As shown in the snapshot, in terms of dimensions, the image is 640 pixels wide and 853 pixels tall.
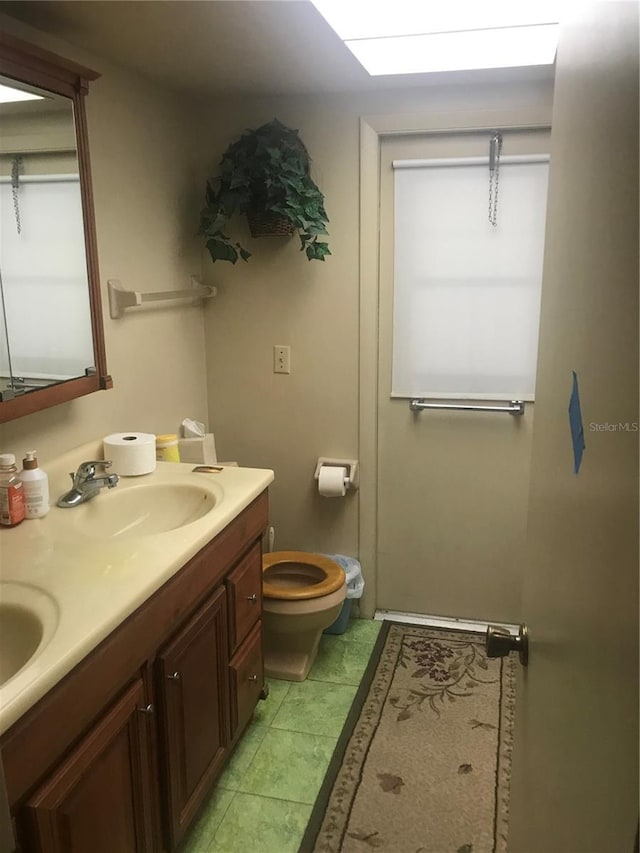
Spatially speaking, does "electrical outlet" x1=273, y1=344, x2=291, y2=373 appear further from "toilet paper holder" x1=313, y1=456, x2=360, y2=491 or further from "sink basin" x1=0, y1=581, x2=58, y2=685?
"sink basin" x1=0, y1=581, x2=58, y2=685

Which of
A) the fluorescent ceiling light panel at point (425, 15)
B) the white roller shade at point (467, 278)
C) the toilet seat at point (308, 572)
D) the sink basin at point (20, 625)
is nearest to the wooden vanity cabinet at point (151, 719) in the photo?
the sink basin at point (20, 625)

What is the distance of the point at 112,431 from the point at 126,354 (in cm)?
26

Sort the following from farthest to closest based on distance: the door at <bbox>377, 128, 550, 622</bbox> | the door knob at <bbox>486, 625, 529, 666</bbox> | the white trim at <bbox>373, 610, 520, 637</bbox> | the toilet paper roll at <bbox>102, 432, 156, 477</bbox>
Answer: the white trim at <bbox>373, 610, 520, 637</bbox>, the door at <bbox>377, 128, 550, 622</bbox>, the toilet paper roll at <bbox>102, 432, 156, 477</bbox>, the door knob at <bbox>486, 625, 529, 666</bbox>

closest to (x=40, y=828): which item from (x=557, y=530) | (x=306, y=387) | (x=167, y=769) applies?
(x=167, y=769)

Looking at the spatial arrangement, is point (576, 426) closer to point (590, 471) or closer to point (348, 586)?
point (590, 471)

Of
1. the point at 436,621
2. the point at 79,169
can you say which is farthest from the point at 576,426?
the point at 436,621

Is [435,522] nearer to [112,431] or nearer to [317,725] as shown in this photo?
[317,725]

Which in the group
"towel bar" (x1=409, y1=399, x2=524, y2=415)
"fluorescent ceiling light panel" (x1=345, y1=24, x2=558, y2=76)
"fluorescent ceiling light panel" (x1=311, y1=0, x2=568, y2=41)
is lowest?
"towel bar" (x1=409, y1=399, x2=524, y2=415)

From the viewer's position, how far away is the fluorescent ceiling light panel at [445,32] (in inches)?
65.1

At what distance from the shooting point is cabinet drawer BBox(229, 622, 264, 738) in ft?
6.63

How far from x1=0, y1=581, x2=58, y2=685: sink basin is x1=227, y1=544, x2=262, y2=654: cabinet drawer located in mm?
665

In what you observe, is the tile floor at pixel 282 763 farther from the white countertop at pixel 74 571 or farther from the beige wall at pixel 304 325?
the white countertop at pixel 74 571

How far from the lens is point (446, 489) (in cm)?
285

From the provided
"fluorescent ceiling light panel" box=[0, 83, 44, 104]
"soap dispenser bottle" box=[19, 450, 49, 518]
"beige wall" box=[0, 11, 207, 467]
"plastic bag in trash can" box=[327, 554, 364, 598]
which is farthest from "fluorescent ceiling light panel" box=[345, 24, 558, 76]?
"plastic bag in trash can" box=[327, 554, 364, 598]
